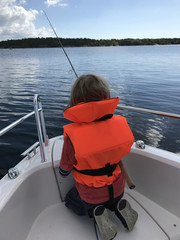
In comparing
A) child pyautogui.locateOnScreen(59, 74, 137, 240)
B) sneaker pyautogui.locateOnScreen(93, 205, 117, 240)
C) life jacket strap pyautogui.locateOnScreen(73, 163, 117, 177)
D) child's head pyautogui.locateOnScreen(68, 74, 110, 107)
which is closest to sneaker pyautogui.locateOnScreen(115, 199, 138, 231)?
child pyautogui.locateOnScreen(59, 74, 137, 240)

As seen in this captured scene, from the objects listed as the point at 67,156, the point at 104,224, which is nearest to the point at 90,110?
the point at 67,156

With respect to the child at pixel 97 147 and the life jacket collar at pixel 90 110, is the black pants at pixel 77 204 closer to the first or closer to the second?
the child at pixel 97 147

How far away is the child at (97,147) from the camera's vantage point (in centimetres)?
122

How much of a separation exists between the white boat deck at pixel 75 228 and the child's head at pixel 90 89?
1113 millimetres

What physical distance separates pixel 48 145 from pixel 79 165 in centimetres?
84

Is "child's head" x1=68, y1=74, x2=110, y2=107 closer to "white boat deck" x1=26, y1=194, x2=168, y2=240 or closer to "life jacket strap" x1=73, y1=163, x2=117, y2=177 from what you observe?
"life jacket strap" x1=73, y1=163, x2=117, y2=177

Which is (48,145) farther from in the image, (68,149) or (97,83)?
(97,83)

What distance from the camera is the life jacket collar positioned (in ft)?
3.77

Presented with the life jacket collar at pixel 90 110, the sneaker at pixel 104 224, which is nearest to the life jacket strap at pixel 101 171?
the sneaker at pixel 104 224

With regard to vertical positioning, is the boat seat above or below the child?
below

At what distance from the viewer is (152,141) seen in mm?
4781

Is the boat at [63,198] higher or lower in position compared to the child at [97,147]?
lower

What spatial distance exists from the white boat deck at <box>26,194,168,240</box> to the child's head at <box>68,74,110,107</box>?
1.11m

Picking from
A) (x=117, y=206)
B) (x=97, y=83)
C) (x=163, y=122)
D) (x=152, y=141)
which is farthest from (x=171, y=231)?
(x=163, y=122)
